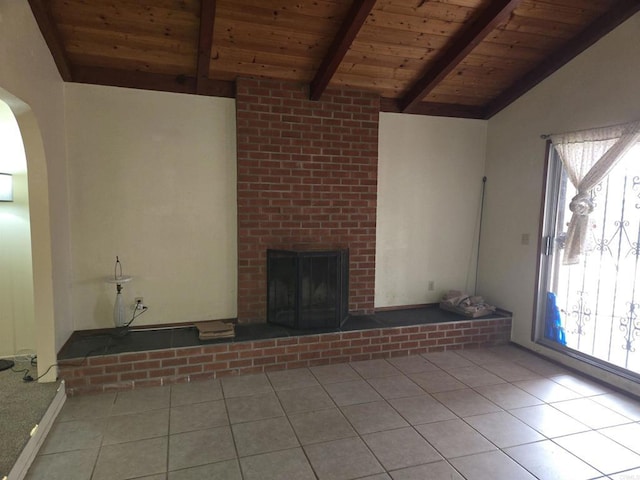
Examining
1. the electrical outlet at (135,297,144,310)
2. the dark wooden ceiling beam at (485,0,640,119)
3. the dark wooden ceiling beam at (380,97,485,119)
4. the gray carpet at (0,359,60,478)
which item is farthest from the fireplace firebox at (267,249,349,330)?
the dark wooden ceiling beam at (485,0,640,119)

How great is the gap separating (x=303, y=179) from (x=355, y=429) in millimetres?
2266

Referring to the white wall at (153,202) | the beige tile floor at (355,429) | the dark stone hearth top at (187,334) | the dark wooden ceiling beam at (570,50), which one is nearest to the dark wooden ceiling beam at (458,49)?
the dark wooden ceiling beam at (570,50)

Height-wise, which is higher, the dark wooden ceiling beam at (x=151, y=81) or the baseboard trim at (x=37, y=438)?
the dark wooden ceiling beam at (x=151, y=81)

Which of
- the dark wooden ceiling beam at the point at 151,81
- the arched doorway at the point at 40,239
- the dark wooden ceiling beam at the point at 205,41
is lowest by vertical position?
the arched doorway at the point at 40,239

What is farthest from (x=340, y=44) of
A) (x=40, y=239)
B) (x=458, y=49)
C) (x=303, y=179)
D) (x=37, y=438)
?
(x=37, y=438)

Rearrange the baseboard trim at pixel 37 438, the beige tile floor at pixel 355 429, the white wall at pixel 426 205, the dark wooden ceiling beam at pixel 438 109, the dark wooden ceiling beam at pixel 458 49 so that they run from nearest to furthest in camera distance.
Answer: the baseboard trim at pixel 37 438, the beige tile floor at pixel 355 429, the dark wooden ceiling beam at pixel 458 49, the dark wooden ceiling beam at pixel 438 109, the white wall at pixel 426 205

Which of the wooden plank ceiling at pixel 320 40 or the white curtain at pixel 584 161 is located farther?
the white curtain at pixel 584 161

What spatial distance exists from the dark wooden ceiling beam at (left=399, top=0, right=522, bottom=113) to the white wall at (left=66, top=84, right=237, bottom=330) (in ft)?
6.07

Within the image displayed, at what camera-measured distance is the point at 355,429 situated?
2510 mm

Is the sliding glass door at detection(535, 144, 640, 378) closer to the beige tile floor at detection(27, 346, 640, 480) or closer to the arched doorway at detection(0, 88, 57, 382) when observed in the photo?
the beige tile floor at detection(27, 346, 640, 480)

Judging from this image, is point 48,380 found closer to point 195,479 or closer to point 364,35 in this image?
point 195,479

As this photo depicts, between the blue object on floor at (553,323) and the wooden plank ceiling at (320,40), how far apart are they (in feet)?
6.99

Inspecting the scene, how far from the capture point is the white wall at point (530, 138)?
3.06m

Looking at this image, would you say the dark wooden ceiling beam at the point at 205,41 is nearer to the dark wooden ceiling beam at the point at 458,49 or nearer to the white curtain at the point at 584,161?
the dark wooden ceiling beam at the point at 458,49
